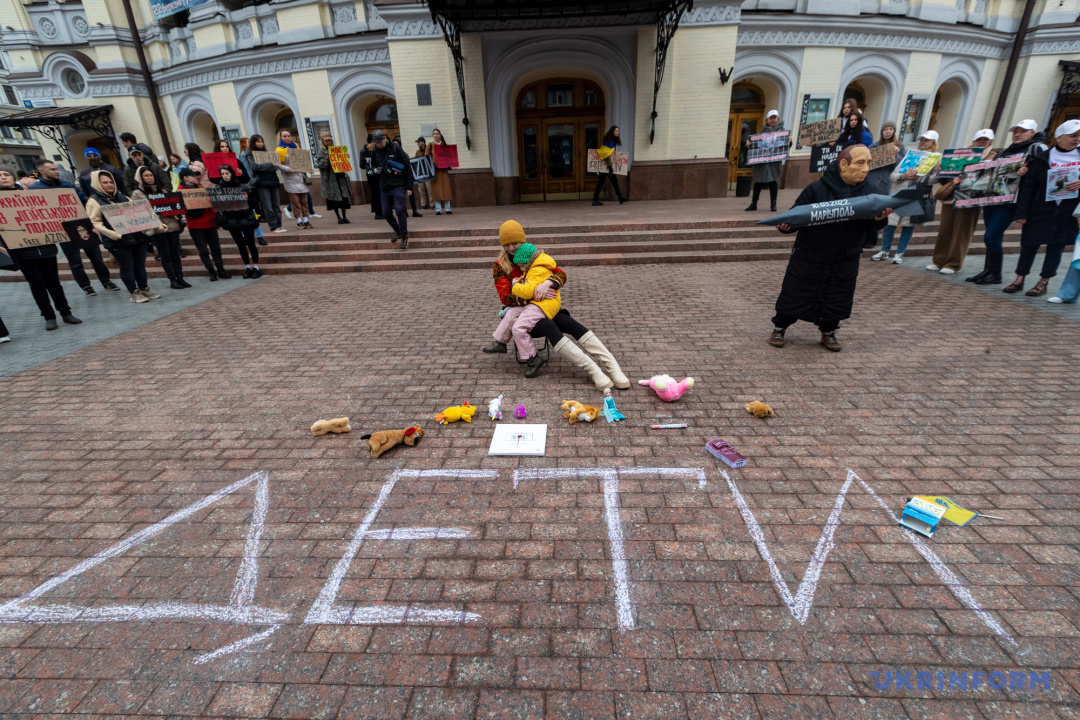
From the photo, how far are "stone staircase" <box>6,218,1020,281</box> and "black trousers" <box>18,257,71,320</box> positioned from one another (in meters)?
3.02

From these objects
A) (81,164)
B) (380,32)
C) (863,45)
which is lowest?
(81,164)

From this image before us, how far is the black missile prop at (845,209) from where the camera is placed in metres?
4.56

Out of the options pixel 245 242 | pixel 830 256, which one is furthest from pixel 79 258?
pixel 830 256

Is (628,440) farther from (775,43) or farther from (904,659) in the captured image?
(775,43)

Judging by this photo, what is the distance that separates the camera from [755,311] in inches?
260

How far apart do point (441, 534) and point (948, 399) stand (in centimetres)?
437

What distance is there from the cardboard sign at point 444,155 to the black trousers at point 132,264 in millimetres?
6785

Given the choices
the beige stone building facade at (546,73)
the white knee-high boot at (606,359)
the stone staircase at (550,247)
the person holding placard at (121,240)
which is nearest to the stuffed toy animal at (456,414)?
the white knee-high boot at (606,359)

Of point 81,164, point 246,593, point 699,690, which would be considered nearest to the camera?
point 699,690

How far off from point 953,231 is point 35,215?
1357cm

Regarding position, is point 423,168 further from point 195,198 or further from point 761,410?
point 761,410

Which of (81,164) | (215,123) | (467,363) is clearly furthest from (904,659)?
(81,164)

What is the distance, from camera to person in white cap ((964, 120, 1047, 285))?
6.57 metres

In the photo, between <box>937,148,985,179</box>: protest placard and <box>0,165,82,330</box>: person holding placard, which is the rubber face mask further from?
<box>0,165,82,330</box>: person holding placard
